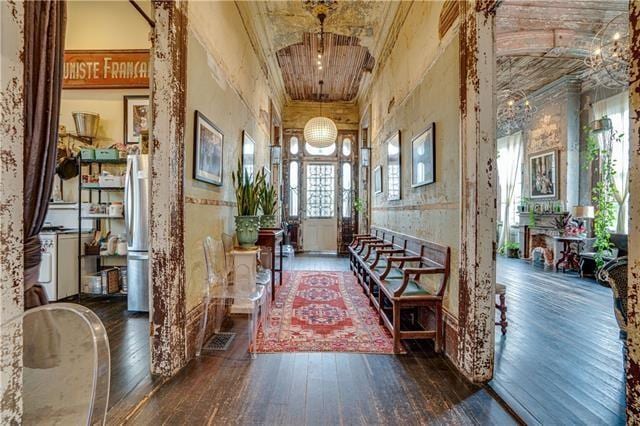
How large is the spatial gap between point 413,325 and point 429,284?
0.56 metres

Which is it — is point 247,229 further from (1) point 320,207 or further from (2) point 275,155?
(1) point 320,207

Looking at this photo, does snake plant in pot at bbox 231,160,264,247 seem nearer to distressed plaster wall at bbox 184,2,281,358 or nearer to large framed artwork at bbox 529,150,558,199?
distressed plaster wall at bbox 184,2,281,358

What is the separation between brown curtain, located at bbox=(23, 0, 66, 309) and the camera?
1.19m

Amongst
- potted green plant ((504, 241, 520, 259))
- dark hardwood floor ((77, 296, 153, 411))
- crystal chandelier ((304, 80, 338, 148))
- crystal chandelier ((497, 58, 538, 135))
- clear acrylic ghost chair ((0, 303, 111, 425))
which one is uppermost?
crystal chandelier ((497, 58, 538, 135))

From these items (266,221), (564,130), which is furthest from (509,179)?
(266,221)

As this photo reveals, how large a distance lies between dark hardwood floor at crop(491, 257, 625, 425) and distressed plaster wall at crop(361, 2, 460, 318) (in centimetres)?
63

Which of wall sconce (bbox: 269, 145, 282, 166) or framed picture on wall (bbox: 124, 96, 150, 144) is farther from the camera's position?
wall sconce (bbox: 269, 145, 282, 166)

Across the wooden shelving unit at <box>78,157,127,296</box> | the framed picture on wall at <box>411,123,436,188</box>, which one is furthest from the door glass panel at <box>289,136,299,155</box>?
the framed picture on wall at <box>411,123,436,188</box>

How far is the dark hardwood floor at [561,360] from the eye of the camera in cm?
190

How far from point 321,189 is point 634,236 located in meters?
7.83

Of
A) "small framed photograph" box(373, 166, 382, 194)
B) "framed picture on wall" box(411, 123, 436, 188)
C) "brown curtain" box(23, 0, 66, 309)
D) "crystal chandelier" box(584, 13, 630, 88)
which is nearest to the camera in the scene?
"brown curtain" box(23, 0, 66, 309)

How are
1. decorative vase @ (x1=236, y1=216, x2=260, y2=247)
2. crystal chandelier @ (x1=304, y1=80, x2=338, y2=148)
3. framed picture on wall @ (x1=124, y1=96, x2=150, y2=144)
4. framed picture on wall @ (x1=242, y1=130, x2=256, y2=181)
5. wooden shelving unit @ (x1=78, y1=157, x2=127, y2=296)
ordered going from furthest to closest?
crystal chandelier @ (x1=304, y1=80, x2=338, y2=148)
framed picture on wall @ (x1=124, y1=96, x2=150, y2=144)
framed picture on wall @ (x1=242, y1=130, x2=256, y2=181)
wooden shelving unit @ (x1=78, y1=157, x2=127, y2=296)
decorative vase @ (x1=236, y1=216, x2=260, y2=247)

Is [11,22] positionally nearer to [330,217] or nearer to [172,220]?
[172,220]

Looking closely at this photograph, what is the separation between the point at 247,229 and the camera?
349cm
